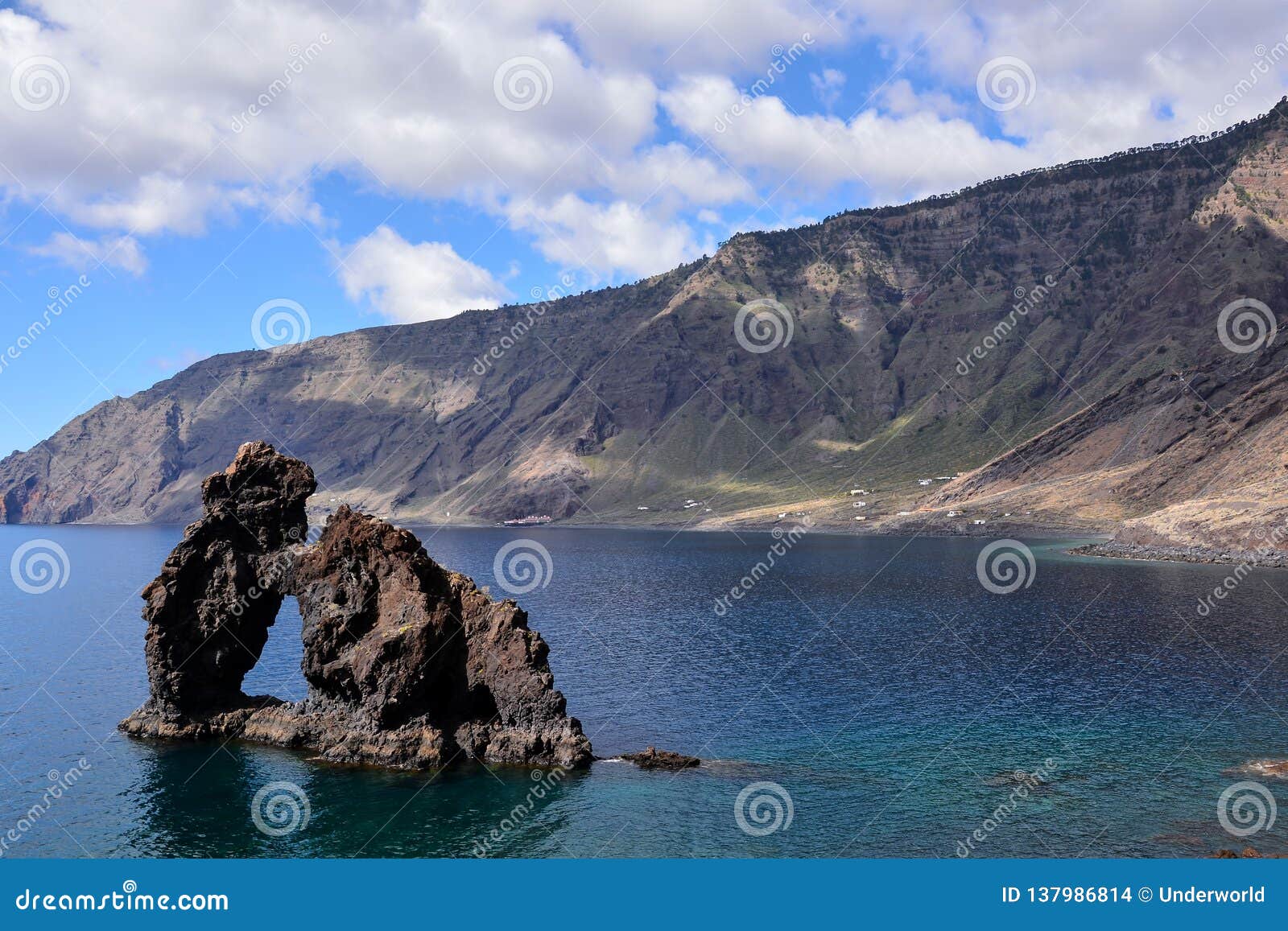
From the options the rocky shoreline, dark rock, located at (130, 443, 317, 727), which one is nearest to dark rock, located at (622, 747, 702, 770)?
dark rock, located at (130, 443, 317, 727)

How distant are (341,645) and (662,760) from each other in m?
20.8

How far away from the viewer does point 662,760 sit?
54.9 metres

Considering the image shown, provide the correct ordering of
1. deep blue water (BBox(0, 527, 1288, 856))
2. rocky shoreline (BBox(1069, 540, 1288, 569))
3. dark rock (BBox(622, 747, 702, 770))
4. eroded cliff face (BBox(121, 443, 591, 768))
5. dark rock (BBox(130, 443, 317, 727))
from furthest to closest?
rocky shoreline (BBox(1069, 540, 1288, 569)), dark rock (BBox(130, 443, 317, 727)), eroded cliff face (BBox(121, 443, 591, 768)), dark rock (BBox(622, 747, 702, 770)), deep blue water (BBox(0, 527, 1288, 856))

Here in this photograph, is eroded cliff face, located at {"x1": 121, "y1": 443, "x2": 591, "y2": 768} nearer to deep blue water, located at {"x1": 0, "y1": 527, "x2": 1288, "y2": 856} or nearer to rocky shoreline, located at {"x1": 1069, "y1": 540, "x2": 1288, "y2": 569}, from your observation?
deep blue water, located at {"x1": 0, "y1": 527, "x2": 1288, "y2": 856}

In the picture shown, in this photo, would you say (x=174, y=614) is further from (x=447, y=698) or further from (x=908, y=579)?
(x=908, y=579)

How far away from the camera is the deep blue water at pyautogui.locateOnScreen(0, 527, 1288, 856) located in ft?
145

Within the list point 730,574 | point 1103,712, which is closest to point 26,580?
point 730,574

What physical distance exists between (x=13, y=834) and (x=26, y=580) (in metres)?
157

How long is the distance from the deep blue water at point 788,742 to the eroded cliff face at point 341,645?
2368 millimetres

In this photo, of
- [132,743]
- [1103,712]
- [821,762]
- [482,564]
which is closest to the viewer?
[821,762]

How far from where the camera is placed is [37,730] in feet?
206

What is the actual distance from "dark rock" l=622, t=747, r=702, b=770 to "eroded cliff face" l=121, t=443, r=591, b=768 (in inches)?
118

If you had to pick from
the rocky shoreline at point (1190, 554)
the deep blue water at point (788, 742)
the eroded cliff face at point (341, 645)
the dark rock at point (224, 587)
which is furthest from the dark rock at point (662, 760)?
the rocky shoreline at point (1190, 554)

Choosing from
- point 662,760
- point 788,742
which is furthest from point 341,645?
point 788,742
